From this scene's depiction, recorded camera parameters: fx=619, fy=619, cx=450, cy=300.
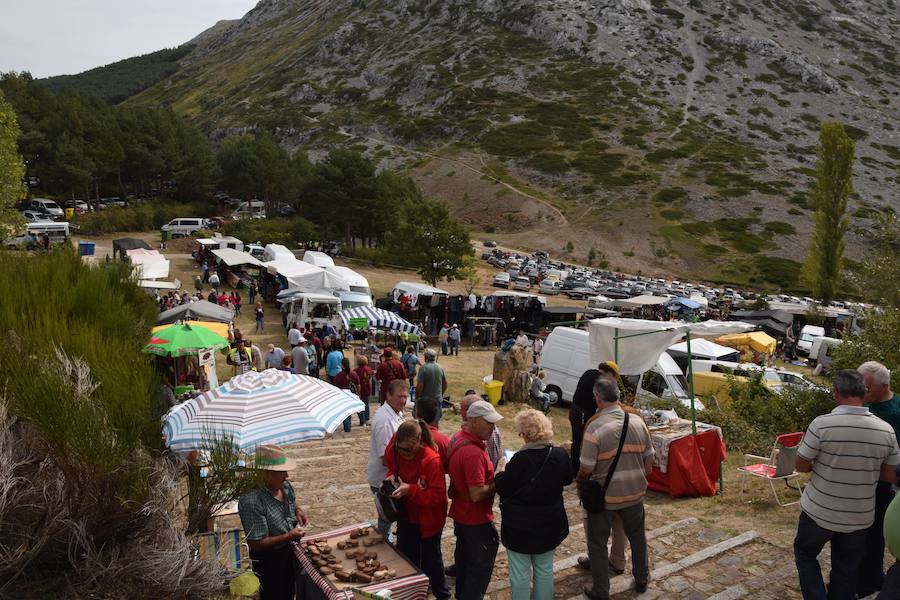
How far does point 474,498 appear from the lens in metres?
4.06

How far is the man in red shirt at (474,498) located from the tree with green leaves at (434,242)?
33.2 meters

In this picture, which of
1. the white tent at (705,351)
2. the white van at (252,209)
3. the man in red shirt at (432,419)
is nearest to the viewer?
the man in red shirt at (432,419)

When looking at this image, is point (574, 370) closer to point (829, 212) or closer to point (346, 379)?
point (346, 379)

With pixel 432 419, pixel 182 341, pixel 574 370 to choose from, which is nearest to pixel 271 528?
pixel 432 419

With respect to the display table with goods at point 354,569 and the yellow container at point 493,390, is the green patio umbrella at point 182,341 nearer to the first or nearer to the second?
the yellow container at point 493,390

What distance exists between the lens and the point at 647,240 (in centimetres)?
6856

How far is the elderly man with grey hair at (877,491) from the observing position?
446 cm

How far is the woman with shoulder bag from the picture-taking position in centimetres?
395

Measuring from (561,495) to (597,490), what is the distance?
1.76 feet

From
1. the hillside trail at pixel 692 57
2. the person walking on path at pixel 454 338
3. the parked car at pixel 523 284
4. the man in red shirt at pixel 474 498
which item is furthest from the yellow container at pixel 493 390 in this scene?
the hillside trail at pixel 692 57

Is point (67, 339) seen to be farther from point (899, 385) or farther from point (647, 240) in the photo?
point (647, 240)

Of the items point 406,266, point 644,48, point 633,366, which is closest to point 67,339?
point 633,366

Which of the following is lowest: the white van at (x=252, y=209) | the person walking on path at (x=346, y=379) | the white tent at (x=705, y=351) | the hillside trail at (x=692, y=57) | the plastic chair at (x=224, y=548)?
the white tent at (x=705, y=351)

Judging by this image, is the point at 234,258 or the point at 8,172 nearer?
the point at 8,172
